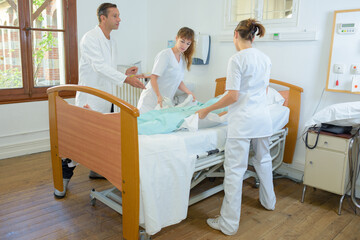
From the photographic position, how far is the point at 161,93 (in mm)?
2961

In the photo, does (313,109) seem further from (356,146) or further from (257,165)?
(257,165)

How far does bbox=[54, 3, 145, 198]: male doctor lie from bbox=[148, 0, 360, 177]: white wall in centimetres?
126

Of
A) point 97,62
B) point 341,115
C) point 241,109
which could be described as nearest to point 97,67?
point 97,62

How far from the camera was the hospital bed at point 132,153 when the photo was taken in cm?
173

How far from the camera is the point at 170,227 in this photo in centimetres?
212

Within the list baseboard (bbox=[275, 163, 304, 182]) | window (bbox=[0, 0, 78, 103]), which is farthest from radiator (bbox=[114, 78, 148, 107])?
baseboard (bbox=[275, 163, 304, 182])

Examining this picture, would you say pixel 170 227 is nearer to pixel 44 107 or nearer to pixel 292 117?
pixel 292 117

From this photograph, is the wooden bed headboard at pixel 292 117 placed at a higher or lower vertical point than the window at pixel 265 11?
lower

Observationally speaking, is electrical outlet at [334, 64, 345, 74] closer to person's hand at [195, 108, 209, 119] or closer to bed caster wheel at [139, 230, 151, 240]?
person's hand at [195, 108, 209, 119]

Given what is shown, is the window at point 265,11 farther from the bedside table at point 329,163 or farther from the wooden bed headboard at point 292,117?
the bedside table at point 329,163

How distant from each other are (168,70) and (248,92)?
3.33 ft

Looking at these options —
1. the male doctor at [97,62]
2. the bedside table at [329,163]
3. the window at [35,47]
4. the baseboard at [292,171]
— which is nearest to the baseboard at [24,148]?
the window at [35,47]

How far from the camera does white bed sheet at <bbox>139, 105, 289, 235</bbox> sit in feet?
5.79

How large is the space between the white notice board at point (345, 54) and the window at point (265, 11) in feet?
1.40
